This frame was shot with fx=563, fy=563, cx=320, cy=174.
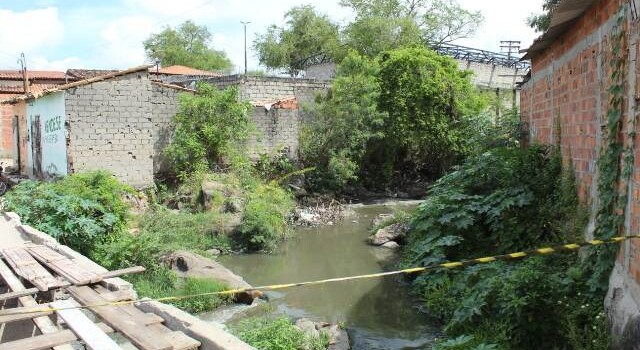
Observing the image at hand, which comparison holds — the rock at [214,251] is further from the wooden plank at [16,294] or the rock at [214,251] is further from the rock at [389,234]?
the wooden plank at [16,294]

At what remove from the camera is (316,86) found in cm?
1980

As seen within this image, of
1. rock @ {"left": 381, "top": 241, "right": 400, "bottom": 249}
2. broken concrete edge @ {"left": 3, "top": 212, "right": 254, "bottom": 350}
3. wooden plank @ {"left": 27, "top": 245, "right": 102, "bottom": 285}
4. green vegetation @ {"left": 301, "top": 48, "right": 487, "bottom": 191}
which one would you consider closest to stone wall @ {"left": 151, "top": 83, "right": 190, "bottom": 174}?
green vegetation @ {"left": 301, "top": 48, "right": 487, "bottom": 191}

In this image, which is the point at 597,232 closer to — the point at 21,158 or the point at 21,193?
the point at 21,193

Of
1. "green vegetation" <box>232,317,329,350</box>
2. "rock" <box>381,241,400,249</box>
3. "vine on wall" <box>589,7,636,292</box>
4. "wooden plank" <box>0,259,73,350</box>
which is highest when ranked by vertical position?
"vine on wall" <box>589,7,636,292</box>

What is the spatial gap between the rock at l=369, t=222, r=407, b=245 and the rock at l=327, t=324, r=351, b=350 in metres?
5.18

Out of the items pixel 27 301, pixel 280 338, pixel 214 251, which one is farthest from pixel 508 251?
pixel 214 251

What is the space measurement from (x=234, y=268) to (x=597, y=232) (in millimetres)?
7297

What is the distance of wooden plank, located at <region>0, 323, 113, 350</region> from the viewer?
3648 millimetres

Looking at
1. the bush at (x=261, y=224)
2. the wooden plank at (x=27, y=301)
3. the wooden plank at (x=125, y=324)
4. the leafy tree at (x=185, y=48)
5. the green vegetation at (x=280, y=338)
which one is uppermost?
the leafy tree at (x=185, y=48)

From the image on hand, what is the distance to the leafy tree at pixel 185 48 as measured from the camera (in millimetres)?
45125

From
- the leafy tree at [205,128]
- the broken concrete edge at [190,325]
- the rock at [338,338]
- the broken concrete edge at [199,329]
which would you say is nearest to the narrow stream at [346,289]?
the rock at [338,338]

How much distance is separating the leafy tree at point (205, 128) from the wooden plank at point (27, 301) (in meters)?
9.15

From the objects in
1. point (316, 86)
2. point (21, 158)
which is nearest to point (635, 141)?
point (316, 86)

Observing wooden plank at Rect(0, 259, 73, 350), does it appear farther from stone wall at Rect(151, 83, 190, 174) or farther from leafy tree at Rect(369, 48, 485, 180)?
leafy tree at Rect(369, 48, 485, 180)
